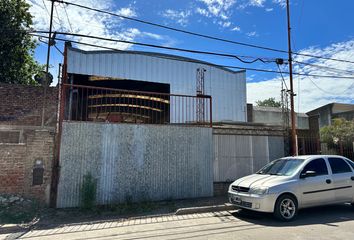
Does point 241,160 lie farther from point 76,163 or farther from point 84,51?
point 84,51

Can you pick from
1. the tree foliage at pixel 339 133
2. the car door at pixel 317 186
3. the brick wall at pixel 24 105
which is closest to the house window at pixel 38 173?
the brick wall at pixel 24 105

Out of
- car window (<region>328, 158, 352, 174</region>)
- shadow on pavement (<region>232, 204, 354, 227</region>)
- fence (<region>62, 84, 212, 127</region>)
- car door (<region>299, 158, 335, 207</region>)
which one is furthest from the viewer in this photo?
fence (<region>62, 84, 212, 127</region>)

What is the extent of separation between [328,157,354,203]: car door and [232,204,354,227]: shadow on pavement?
46 cm

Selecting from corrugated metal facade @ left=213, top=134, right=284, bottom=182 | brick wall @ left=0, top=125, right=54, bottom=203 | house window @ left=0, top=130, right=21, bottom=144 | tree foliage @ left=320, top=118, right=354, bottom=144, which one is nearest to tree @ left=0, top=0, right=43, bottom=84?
house window @ left=0, top=130, right=21, bottom=144

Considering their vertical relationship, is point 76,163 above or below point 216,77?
below

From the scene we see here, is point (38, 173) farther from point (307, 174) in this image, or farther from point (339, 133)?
point (339, 133)

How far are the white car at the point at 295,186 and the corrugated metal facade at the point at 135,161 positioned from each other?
252 centimetres

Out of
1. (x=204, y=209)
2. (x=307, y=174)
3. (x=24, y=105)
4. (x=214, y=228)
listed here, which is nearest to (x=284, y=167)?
(x=307, y=174)

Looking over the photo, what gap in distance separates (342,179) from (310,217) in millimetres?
1568

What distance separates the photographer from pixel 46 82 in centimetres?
1323

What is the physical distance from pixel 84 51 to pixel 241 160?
33.3 ft

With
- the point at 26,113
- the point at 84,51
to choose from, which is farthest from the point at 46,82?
the point at 84,51

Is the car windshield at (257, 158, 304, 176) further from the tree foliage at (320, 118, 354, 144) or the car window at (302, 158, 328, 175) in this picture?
the tree foliage at (320, 118, 354, 144)

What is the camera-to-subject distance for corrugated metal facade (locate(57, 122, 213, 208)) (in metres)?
9.00
